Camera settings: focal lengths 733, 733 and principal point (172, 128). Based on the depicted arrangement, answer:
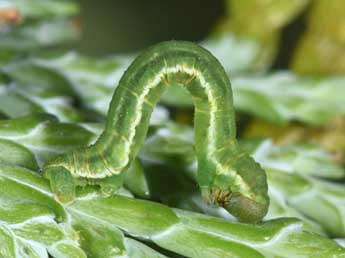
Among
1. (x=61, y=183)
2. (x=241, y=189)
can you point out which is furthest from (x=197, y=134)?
(x=61, y=183)

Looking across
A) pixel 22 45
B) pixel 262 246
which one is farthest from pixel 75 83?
pixel 262 246

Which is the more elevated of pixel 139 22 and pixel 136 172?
pixel 139 22

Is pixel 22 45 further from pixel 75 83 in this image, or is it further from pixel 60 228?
pixel 60 228

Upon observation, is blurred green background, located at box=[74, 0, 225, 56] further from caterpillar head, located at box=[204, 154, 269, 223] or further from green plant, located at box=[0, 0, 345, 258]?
caterpillar head, located at box=[204, 154, 269, 223]

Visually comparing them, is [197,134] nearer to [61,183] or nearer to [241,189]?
[241,189]

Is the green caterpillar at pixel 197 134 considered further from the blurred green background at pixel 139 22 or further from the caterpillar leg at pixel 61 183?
the blurred green background at pixel 139 22

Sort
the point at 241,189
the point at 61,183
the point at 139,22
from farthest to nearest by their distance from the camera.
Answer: the point at 139,22 → the point at 241,189 → the point at 61,183

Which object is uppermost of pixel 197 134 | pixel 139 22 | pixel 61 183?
pixel 139 22
